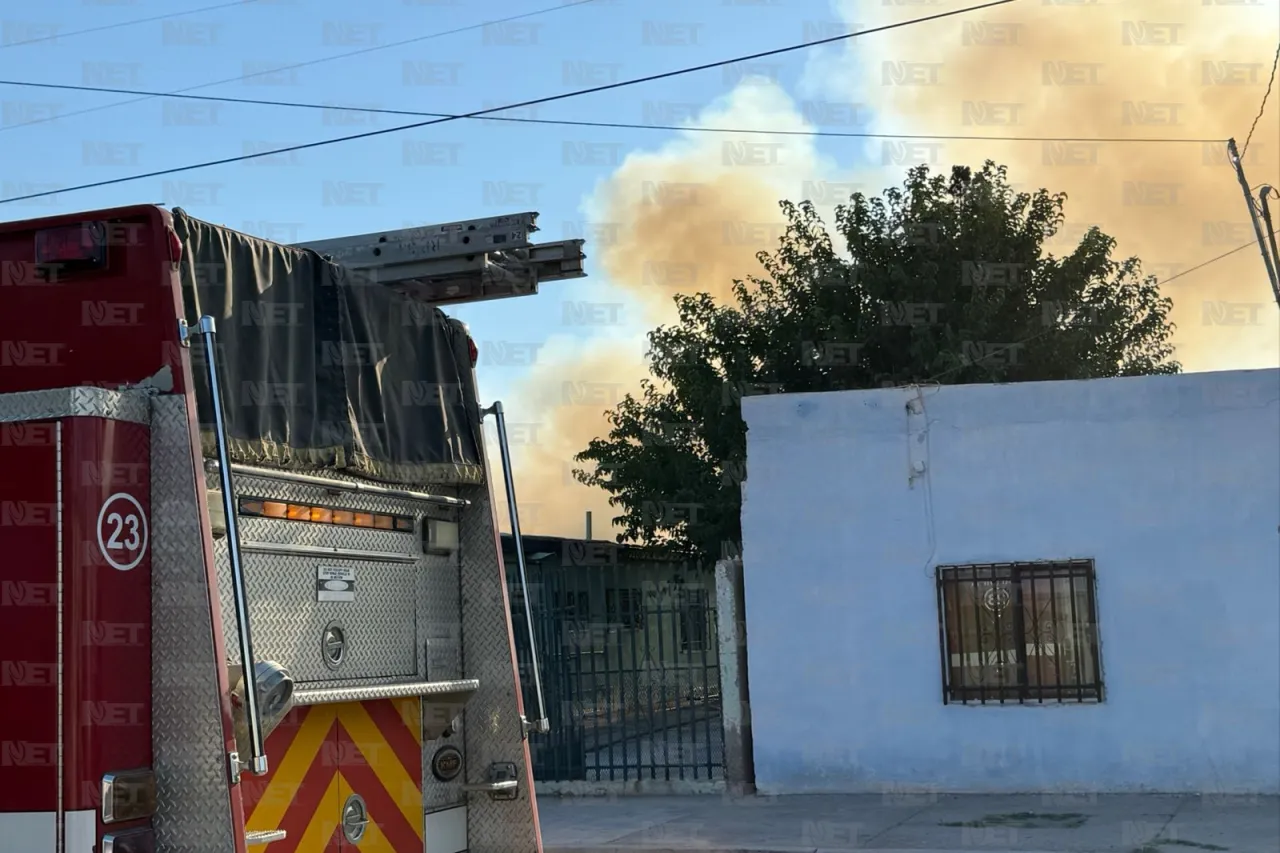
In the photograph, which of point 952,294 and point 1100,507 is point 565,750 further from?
point 952,294

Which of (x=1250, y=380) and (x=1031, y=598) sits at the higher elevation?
(x=1250, y=380)

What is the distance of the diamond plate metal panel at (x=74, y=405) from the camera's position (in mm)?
4199

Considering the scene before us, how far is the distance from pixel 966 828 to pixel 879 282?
15988 mm

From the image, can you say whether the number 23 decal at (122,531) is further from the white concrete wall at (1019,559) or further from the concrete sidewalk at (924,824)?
the white concrete wall at (1019,559)

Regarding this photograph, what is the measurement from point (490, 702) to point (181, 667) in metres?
1.99

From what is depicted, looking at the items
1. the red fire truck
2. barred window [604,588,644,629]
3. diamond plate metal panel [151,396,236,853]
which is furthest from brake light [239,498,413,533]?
barred window [604,588,644,629]

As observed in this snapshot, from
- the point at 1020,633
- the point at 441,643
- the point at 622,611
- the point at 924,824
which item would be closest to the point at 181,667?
the point at 441,643

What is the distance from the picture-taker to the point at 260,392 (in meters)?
5.07

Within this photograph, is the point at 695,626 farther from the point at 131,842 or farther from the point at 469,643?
the point at 131,842

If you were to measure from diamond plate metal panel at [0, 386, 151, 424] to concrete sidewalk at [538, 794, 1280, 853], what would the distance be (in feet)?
24.9

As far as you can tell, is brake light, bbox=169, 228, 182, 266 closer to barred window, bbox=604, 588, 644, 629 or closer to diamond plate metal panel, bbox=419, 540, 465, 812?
diamond plate metal panel, bbox=419, 540, 465, 812

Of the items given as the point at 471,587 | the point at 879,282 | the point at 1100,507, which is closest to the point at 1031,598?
the point at 1100,507

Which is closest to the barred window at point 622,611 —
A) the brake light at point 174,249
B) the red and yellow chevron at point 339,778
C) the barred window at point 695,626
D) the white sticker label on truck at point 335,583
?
the barred window at point 695,626

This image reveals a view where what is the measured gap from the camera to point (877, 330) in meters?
26.0
